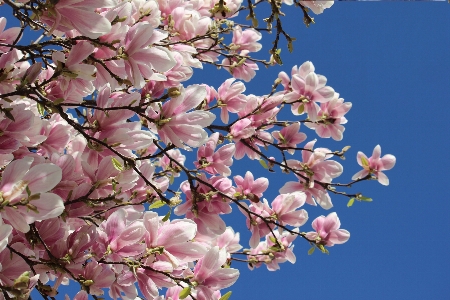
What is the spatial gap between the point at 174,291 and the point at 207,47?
5.62ft

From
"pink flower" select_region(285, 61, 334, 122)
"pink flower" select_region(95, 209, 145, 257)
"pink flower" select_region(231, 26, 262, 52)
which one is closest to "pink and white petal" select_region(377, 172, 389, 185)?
"pink flower" select_region(285, 61, 334, 122)

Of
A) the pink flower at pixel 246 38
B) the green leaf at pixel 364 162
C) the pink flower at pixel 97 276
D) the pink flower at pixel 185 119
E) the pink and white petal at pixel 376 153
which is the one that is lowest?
the pink flower at pixel 97 276

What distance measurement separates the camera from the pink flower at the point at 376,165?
2.96 m

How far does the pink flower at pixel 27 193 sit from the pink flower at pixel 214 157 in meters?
1.22

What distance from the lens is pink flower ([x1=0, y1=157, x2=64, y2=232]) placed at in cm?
127

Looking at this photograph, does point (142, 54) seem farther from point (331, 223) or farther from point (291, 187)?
point (331, 223)

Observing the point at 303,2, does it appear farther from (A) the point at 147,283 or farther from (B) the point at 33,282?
(B) the point at 33,282

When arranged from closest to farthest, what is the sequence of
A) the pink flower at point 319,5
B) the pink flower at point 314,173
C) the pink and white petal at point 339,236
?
the pink flower at point 319,5, the pink flower at point 314,173, the pink and white petal at point 339,236

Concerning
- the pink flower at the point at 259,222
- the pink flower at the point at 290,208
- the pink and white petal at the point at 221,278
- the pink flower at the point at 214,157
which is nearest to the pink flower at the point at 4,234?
the pink and white petal at the point at 221,278

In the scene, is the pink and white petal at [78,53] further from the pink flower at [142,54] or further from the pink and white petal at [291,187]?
the pink and white petal at [291,187]

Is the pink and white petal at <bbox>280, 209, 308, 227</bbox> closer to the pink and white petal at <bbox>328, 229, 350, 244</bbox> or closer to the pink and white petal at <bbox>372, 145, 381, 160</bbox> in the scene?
the pink and white petal at <bbox>328, 229, 350, 244</bbox>

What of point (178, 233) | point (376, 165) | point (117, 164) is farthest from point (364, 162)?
point (117, 164)

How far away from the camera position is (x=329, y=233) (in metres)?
2.94

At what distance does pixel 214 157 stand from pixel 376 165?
1.18 m
